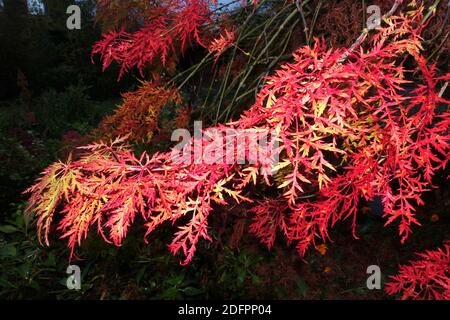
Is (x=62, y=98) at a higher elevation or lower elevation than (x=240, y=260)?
higher

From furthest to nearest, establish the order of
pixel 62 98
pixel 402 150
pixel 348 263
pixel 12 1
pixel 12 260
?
1. pixel 12 1
2. pixel 62 98
3. pixel 348 263
4. pixel 12 260
5. pixel 402 150

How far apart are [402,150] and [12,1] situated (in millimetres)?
8790

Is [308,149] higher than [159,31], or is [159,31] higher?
[159,31]

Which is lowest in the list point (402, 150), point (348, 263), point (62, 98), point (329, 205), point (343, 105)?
point (348, 263)

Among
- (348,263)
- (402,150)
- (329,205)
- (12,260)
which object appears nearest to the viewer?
(402,150)

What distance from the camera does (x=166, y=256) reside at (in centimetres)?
261

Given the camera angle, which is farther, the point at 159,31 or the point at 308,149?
the point at 159,31

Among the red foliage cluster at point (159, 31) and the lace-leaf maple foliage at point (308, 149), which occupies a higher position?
the red foliage cluster at point (159, 31)

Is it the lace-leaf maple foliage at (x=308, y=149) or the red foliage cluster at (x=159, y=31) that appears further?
the red foliage cluster at (x=159, y=31)

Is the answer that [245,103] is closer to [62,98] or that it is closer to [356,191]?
[356,191]

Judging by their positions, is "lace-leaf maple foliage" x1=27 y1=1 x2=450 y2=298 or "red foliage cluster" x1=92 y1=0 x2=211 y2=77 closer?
"lace-leaf maple foliage" x1=27 y1=1 x2=450 y2=298

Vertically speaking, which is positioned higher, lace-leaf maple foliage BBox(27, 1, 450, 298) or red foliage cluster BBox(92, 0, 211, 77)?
red foliage cluster BBox(92, 0, 211, 77)

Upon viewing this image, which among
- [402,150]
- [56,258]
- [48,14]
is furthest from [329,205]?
[48,14]
